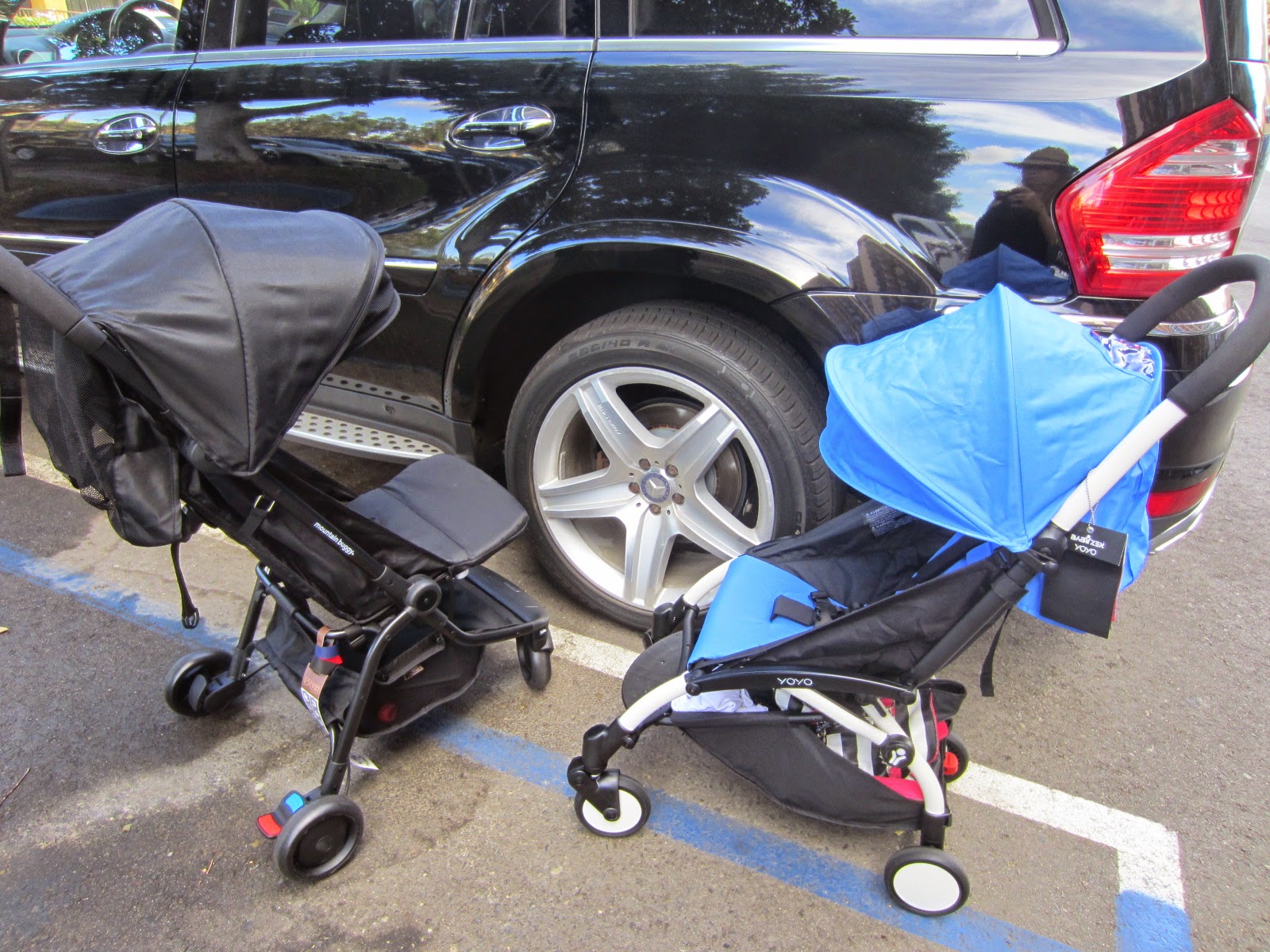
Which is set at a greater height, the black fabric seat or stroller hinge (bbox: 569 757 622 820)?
the black fabric seat

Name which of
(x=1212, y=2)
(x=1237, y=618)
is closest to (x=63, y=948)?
(x=1212, y=2)

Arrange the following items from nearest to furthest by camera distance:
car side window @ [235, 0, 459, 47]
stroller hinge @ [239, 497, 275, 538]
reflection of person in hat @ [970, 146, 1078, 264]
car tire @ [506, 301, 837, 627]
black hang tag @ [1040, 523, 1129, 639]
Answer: black hang tag @ [1040, 523, 1129, 639] < stroller hinge @ [239, 497, 275, 538] < reflection of person in hat @ [970, 146, 1078, 264] < car tire @ [506, 301, 837, 627] < car side window @ [235, 0, 459, 47]

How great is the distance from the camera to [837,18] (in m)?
2.15

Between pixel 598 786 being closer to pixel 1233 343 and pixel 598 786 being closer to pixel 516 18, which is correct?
pixel 1233 343

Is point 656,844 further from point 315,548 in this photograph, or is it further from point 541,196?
point 541,196

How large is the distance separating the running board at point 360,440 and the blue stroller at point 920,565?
3.65 feet

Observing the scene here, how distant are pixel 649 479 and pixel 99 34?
10.1 ft

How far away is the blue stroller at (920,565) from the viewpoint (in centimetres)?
156

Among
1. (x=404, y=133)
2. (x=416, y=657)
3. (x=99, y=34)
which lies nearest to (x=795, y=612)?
(x=416, y=657)

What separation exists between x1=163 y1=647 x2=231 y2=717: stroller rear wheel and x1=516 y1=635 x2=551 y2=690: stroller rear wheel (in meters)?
0.80

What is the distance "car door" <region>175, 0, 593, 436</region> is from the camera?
7.84 feet

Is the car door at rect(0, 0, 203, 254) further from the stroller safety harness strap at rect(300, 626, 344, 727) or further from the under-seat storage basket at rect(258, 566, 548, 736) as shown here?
the stroller safety harness strap at rect(300, 626, 344, 727)

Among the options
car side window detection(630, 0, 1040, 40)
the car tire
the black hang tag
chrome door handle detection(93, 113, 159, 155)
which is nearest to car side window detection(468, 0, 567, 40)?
car side window detection(630, 0, 1040, 40)

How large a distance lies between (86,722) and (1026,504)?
242cm
